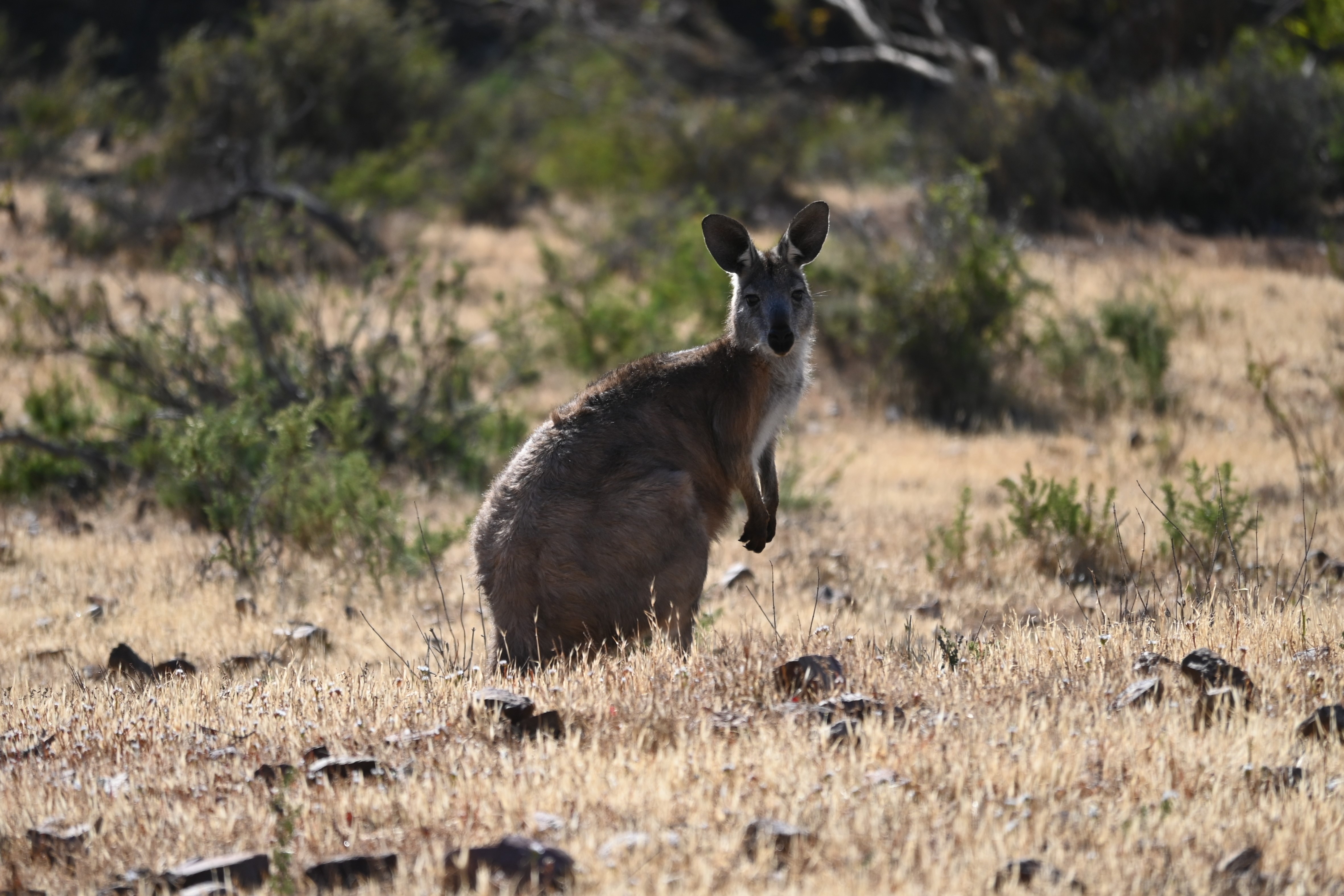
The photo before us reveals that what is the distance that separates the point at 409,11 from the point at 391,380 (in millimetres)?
15237

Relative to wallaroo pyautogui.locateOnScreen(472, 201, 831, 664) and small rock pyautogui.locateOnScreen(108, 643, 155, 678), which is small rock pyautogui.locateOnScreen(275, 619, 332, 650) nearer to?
small rock pyautogui.locateOnScreen(108, 643, 155, 678)

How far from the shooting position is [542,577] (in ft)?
17.5

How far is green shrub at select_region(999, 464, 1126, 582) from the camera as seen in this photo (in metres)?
7.90

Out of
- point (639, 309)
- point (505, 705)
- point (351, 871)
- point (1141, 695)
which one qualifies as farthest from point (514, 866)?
point (639, 309)

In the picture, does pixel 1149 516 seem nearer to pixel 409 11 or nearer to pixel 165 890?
pixel 165 890

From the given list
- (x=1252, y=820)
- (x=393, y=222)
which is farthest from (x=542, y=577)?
(x=393, y=222)

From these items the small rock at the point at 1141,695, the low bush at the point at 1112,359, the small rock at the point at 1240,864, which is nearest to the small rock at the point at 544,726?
the small rock at the point at 1141,695

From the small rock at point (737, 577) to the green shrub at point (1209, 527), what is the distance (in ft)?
7.91

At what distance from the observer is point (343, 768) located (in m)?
3.95

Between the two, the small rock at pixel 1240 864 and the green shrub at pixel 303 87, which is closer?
the small rock at pixel 1240 864

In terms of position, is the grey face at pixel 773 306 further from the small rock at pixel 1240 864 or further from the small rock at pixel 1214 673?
the small rock at pixel 1240 864

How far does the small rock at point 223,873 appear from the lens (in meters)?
3.22

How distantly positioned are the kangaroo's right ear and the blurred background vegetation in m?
2.77

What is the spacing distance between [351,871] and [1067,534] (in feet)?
19.0
